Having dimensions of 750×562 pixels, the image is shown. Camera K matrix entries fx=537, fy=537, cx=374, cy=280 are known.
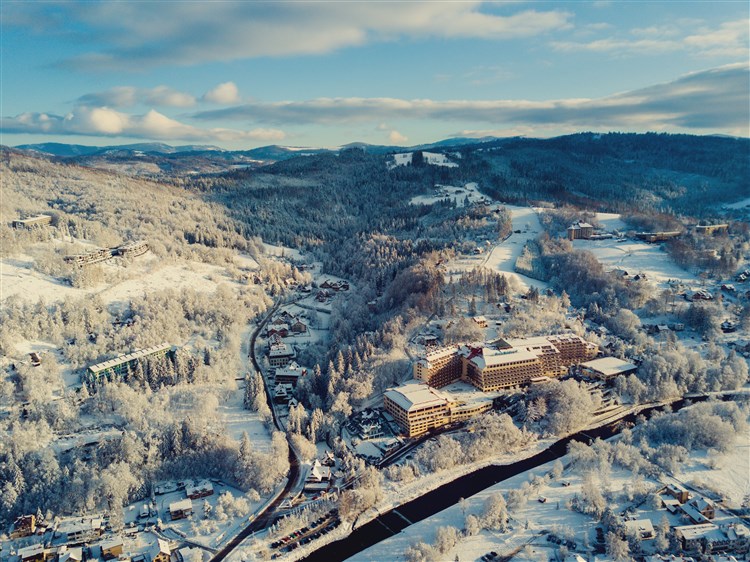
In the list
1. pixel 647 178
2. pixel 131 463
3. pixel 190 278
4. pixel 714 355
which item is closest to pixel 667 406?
pixel 714 355

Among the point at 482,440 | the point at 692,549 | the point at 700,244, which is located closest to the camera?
the point at 692,549

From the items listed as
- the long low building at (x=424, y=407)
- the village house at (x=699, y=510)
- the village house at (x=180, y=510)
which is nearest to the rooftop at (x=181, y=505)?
the village house at (x=180, y=510)

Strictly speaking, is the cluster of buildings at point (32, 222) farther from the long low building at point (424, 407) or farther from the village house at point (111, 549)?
the long low building at point (424, 407)

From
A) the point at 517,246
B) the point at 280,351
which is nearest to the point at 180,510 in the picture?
the point at 280,351

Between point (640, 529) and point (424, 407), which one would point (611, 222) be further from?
point (640, 529)

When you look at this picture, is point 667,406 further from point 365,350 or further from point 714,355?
point 365,350
